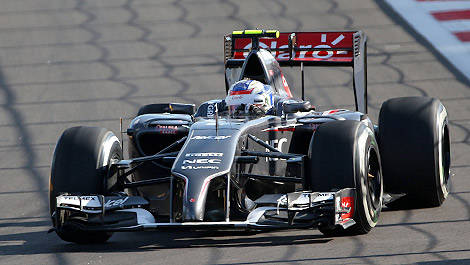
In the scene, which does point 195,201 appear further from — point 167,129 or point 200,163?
point 167,129

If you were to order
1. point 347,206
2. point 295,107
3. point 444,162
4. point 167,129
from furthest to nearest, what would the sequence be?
point 444,162, point 295,107, point 167,129, point 347,206

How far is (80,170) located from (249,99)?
73.8 inches

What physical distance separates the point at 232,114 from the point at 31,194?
7.60 ft

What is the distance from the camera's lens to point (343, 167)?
7.60 meters

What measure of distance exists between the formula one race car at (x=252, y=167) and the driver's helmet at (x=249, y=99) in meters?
0.01

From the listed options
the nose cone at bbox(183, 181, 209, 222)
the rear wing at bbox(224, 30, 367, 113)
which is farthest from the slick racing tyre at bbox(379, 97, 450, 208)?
the nose cone at bbox(183, 181, 209, 222)

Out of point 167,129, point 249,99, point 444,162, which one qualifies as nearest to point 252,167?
point 167,129

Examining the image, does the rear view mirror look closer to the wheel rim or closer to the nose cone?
the wheel rim

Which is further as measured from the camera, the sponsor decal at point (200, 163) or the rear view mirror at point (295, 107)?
the rear view mirror at point (295, 107)

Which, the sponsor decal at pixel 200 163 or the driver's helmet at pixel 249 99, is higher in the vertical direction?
the driver's helmet at pixel 249 99

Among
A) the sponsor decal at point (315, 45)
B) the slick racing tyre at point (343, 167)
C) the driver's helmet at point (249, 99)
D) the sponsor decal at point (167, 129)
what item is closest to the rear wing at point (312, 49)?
the sponsor decal at point (315, 45)

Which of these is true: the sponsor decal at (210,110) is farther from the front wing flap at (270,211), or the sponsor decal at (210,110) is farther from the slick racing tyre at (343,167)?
the front wing flap at (270,211)

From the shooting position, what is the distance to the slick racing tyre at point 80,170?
310 inches

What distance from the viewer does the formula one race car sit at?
24.3 feet
